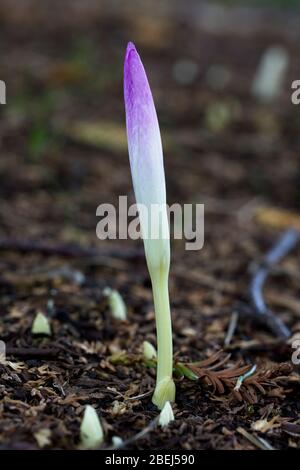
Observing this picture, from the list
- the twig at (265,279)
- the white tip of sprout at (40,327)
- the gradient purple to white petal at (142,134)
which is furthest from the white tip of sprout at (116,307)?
the gradient purple to white petal at (142,134)

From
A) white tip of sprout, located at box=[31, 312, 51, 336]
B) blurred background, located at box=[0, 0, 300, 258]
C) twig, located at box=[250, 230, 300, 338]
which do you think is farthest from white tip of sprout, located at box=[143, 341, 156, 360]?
blurred background, located at box=[0, 0, 300, 258]

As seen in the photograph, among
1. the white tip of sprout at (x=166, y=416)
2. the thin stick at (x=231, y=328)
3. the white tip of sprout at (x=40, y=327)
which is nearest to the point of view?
the white tip of sprout at (x=166, y=416)

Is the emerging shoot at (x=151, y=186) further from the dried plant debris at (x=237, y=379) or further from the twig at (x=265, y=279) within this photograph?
the twig at (x=265, y=279)

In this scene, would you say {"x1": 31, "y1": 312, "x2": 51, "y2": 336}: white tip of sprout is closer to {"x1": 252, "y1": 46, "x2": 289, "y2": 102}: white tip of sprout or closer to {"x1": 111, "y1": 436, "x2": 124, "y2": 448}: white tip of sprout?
{"x1": 111, "y1": 436, "x2": 124, "y2": 448}: white tip of sprout

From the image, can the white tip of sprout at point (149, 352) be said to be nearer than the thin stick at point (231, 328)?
Yes

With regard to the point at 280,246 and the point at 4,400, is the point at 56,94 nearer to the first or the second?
the point at 280,246

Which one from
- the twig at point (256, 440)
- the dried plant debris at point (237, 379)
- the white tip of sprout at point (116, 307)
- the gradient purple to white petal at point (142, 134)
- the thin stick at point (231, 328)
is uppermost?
the gradient purple to white petal at point (142, 134)
